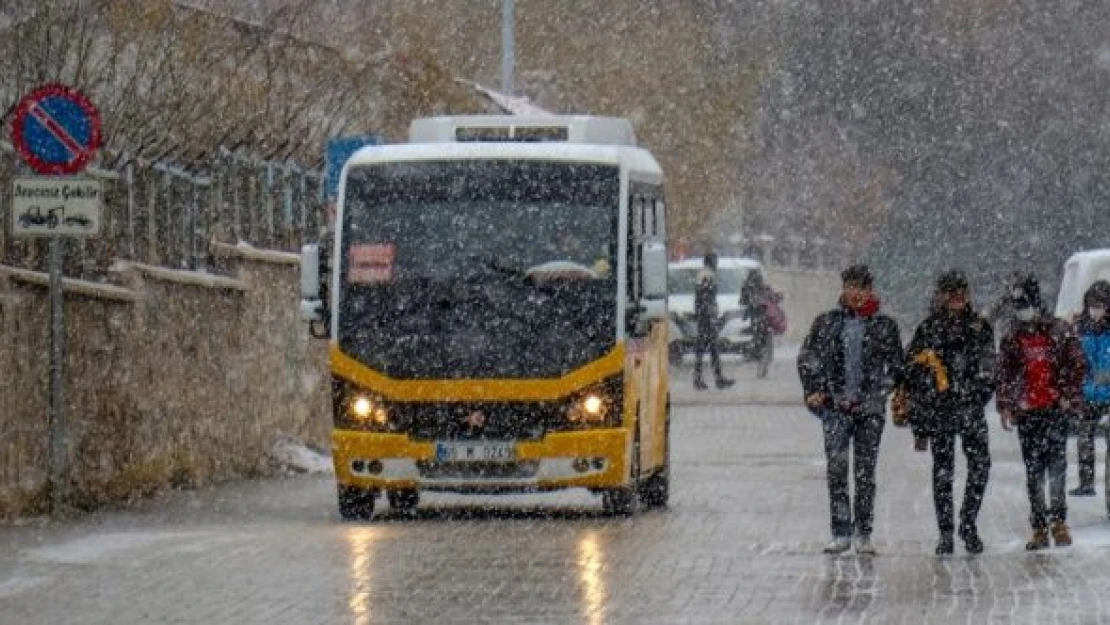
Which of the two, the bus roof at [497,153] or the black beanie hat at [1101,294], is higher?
the bus roof at [497,153]

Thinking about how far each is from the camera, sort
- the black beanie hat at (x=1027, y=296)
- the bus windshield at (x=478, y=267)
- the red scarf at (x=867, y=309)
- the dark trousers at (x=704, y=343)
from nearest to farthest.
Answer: the red scarf at (x=867, y=309) < the black beanie hat at (x=1027, y=296) < the bus windshield at (x=478, y=267) < the dark trousers at (x=704, y=343)

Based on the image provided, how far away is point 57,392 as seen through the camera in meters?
23.0

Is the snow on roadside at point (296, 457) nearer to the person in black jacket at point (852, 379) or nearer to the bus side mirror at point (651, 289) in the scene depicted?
the bus side mirror at point (651, 289)

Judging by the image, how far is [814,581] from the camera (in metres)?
17.2

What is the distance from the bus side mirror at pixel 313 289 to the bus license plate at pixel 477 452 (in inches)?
54.8

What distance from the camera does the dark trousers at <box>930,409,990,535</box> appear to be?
1938 cm

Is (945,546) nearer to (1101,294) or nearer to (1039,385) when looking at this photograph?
(1039,385)

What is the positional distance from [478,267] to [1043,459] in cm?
464

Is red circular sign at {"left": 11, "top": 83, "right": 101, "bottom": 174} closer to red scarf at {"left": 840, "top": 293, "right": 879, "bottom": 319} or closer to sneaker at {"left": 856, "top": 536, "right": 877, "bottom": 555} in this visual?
red scarf at {"left": 840, "top": 293, "right": 879, "bottom": 319}

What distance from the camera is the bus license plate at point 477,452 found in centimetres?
2261

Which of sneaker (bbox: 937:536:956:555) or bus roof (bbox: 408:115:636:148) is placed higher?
bus roof (bbox: 408:115:636:148)

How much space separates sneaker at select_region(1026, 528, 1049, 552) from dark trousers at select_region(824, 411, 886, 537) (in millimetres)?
941

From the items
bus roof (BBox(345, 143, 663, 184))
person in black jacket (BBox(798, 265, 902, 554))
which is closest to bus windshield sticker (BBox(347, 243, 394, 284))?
bus roof (BBox(345, 143, 663, 184))

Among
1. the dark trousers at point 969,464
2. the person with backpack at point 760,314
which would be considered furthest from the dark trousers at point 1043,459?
the person with backpack at point 760,314
